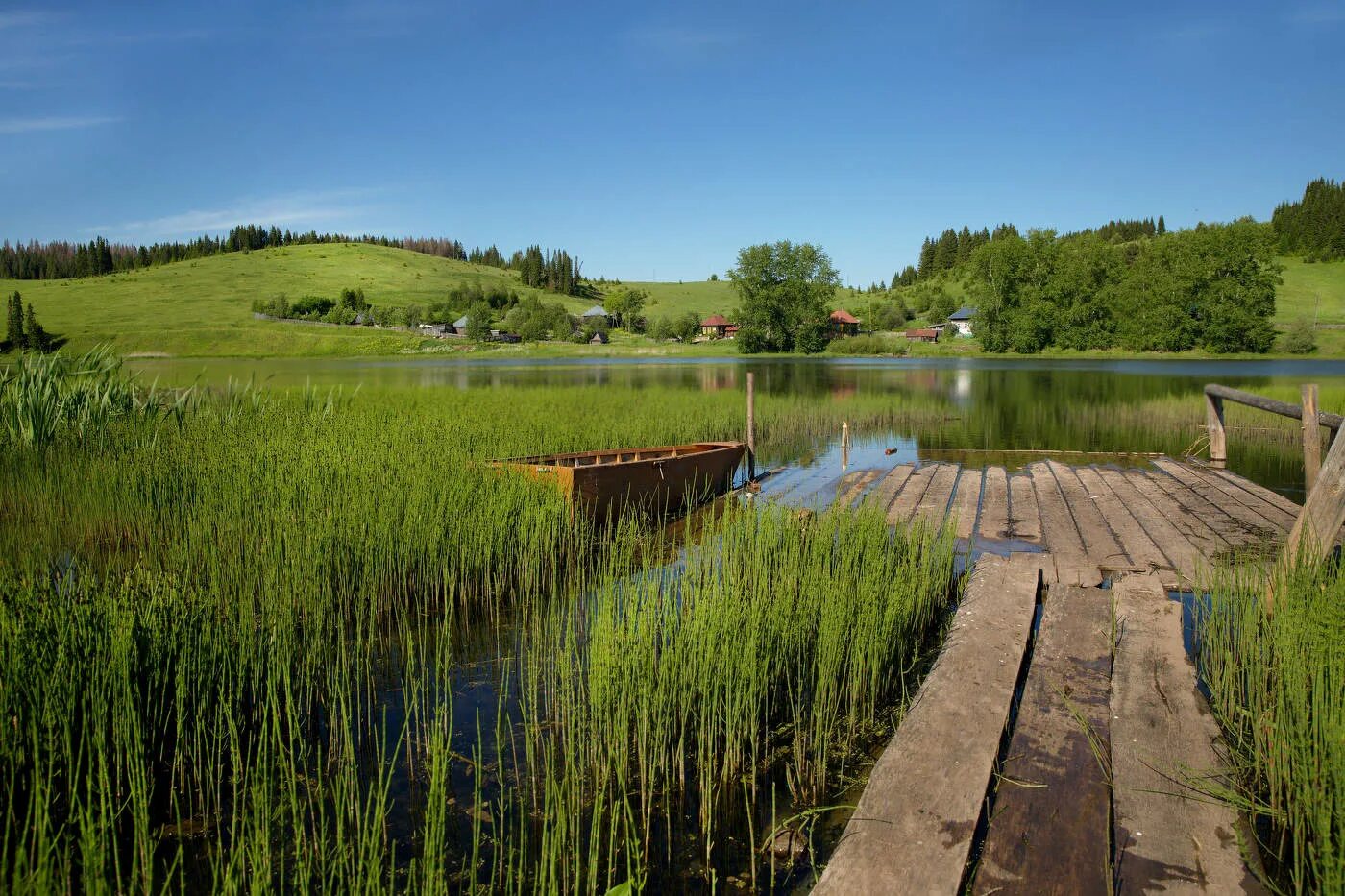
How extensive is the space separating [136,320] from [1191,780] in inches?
3591

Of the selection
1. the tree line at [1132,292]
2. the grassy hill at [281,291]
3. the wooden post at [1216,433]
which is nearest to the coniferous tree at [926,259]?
the grassy hill at [281,291]

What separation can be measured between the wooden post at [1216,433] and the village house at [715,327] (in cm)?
9061

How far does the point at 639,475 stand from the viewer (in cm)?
1002

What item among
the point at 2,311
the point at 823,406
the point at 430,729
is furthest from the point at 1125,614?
the point at 2,311

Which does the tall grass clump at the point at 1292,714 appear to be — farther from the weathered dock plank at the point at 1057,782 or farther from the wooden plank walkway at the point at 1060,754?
the weathered dock plank at the point at 1057,782

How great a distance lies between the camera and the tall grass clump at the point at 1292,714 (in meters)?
2.79

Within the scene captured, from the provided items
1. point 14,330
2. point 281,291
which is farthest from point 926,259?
point 14,330

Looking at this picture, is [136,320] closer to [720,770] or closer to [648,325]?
[648,325]

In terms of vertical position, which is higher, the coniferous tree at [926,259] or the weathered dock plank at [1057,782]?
the coniferous tree at [926,259]

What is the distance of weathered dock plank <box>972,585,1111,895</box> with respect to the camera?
2.79 metres

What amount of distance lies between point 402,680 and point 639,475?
17.2 ft

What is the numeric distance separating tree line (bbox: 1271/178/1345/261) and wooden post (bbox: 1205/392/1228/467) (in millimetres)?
98202

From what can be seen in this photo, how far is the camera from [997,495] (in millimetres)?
10164

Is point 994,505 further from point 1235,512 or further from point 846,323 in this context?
point 846,323
